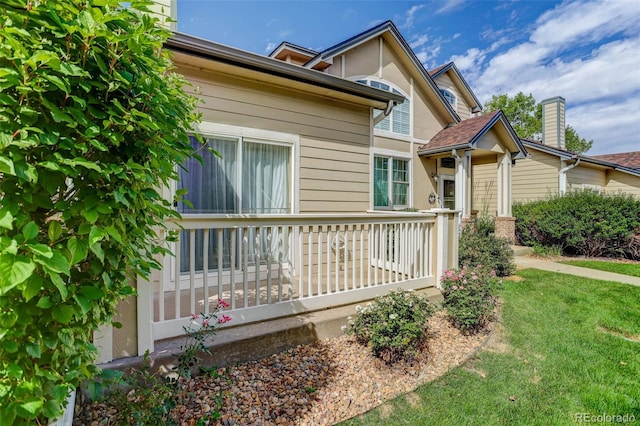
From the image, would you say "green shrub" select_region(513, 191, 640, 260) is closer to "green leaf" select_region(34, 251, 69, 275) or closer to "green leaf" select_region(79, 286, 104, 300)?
"green leaf" select_region(79, 286, 104, 300)

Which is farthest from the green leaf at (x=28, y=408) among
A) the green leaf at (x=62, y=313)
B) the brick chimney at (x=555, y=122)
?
the brick chimney at (x=555, y=122)

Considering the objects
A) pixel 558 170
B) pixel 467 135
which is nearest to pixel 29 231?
pixel 467 135

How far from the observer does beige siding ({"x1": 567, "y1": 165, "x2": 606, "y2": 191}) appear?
13.8 m

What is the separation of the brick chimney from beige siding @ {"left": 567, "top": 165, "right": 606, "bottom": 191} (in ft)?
4.97

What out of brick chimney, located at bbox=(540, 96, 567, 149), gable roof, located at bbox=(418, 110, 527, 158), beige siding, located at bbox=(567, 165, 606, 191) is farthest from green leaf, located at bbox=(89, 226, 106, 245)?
brick chimney, located at bbox=(540, 96, 567, 149)

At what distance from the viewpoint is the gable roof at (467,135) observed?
9008 mm

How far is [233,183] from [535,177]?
46.9ft

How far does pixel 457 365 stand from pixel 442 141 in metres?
8.13

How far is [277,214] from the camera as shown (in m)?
4.32

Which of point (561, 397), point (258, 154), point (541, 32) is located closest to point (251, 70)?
point (258, 154)

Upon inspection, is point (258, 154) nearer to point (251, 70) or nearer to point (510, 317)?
point (251, 70)

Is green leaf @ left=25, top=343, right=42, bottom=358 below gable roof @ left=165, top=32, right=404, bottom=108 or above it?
below

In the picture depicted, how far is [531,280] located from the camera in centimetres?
652

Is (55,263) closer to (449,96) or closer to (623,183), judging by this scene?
(449,96)
